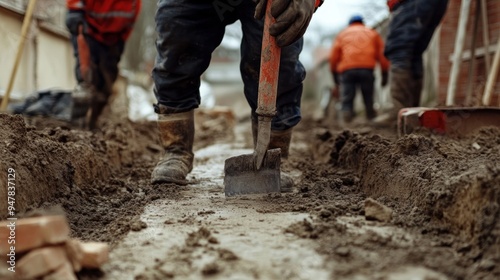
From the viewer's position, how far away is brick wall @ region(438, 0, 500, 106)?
18.3 ft

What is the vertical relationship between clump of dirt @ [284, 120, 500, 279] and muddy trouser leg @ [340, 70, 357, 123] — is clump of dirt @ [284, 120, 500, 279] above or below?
below

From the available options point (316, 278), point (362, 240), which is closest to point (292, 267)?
point (316, 278)

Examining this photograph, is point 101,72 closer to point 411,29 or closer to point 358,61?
point 411,29

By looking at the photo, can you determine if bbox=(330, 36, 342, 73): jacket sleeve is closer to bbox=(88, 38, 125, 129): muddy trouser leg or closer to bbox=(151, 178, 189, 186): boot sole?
bbox=(88, 38, 125, 129): muddy trouser leg

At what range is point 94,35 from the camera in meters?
5.41

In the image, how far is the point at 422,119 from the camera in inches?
136

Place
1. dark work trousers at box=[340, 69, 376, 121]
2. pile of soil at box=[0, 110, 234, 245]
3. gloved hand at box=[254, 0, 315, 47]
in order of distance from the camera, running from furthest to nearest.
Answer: dark work trousers at box=[340, 69, 376, 121] < gloved hand at box=[254, 0, 315, 47] < pile of soil at box=[0, 110, 234, 245]

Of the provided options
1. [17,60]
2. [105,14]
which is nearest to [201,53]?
[105,14]

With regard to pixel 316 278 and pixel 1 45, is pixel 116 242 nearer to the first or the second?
pixel 316 278

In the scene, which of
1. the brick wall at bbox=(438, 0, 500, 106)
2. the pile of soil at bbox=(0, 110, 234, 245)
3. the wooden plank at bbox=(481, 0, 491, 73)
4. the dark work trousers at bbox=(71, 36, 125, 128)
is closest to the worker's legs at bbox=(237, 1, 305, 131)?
the pile of soil at bbox=(0, 110, 234, 245)

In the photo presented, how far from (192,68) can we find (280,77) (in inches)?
19.3

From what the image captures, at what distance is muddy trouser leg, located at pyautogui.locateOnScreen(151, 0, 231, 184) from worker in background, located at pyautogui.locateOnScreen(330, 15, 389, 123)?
5699 mm

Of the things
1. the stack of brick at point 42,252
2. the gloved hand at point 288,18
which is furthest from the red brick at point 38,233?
the gloved hand at point 288,18

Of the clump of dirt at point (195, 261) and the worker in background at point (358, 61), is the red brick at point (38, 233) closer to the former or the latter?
the clump of dirt at point (195, 261)
